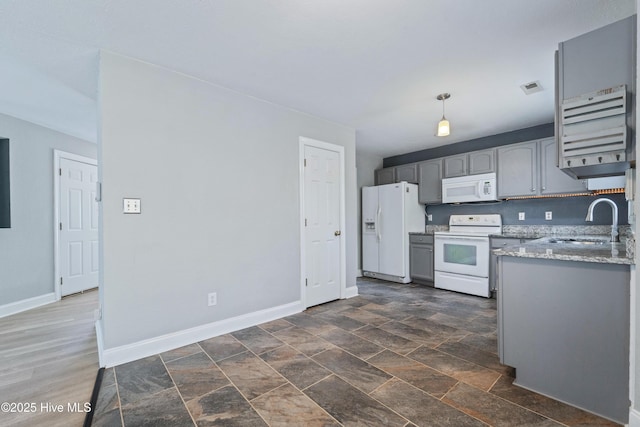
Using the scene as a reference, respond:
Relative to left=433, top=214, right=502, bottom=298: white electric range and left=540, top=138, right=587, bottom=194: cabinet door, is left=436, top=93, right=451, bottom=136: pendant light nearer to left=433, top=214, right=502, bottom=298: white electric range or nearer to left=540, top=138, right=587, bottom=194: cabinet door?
left=540, top=138, right=587, bottom=194: cabinet door

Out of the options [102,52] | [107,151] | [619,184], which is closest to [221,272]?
[107,151]

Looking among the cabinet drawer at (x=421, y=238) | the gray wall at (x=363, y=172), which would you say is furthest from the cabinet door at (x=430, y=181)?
the gray wall at (x=363, y=172)

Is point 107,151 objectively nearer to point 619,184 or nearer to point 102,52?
point 102,52

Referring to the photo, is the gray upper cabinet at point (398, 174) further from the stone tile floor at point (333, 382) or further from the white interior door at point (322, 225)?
the stone tile floor at point (333, 382)

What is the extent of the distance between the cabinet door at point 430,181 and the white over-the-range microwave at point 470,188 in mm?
144

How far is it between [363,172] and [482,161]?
6.71ft

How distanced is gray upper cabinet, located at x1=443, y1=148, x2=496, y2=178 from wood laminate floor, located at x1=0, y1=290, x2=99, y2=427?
4995mm

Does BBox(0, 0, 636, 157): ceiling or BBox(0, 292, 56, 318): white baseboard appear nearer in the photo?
BBox(0, 0, 636, 157): ceiling

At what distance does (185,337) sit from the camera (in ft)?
8.39

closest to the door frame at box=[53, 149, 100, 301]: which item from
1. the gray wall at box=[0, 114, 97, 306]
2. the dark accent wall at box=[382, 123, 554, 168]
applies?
the gray wall at box=[0, 114, 97, 306]

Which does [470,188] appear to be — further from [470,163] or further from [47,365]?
[47,365]

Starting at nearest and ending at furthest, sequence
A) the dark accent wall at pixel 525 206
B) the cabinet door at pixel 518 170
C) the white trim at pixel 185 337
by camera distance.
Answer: the white trim at pixel 185 337
the dark accent wall at pixel 525 206
the cabinet door at pixel 518 170

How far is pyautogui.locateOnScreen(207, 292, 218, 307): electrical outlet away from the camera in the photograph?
2.72 m

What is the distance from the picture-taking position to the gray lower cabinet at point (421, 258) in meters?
4.62
